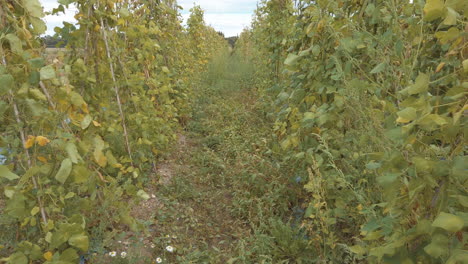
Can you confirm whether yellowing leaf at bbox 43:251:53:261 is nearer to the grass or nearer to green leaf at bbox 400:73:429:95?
the grass

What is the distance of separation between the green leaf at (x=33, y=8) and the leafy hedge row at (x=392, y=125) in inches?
58.1

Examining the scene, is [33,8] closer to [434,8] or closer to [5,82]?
[5,82]

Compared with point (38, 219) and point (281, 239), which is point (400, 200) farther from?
point (38, 219)

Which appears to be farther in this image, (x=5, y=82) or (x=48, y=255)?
(x=48, y=255)

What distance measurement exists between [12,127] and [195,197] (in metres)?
1.89

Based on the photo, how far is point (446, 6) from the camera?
102 centimetres

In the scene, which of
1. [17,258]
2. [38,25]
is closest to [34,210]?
[17,258]

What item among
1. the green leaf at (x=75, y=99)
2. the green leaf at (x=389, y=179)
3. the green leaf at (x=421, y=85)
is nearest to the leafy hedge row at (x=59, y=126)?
the green leaf at (x=75, y=99)

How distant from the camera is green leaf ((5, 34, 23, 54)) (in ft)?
5.26

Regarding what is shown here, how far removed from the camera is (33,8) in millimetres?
1718

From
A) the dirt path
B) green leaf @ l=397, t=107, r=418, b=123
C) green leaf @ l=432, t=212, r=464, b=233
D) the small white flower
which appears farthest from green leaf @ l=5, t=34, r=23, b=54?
green leaf @ l=432, t=212, r=464, b=233

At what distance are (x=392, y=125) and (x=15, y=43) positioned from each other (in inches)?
65.1

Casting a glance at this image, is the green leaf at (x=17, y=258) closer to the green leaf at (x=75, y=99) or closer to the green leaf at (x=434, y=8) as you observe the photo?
the green leaf at (x=75, y=99)

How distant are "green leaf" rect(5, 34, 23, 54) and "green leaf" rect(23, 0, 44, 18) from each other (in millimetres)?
158
